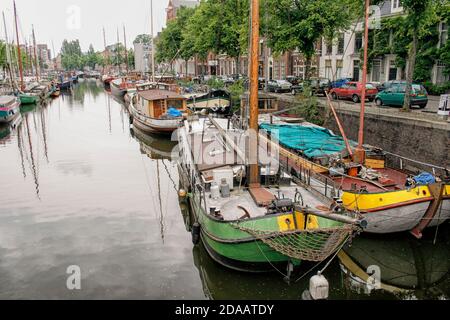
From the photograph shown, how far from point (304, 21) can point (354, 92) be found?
20.1 feet

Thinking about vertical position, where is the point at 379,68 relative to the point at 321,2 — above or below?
below

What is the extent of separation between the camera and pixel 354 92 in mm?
28266

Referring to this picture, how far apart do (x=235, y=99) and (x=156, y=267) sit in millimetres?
24036

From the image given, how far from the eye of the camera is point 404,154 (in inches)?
721

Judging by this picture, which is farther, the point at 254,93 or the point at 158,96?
the point at 158,96

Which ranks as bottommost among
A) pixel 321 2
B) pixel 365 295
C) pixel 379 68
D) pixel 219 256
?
pixel 365 295

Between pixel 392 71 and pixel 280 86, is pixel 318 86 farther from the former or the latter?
pixel 392 71

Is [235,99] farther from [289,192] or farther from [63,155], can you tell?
[289,192]

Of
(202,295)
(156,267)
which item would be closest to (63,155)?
(156,267)

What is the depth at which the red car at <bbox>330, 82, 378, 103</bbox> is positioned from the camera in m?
28.0

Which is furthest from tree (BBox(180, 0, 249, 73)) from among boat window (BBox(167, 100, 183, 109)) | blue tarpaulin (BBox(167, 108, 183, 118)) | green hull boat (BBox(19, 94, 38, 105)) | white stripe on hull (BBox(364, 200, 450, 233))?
white stripe on hull (BBox(364, 200, 450, 233))

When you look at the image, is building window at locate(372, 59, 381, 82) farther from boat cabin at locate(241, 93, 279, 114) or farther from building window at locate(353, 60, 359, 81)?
boat cabin at locate(241, 93, 279, 114)

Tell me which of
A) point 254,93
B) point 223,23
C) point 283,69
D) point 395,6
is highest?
point 395,6

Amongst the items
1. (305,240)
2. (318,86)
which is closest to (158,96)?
(318,86)
